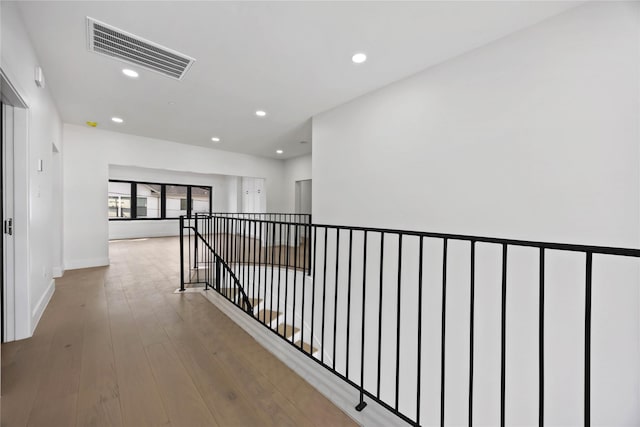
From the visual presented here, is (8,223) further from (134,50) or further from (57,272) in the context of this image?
(57,272)

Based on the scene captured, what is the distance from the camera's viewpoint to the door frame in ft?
7.13

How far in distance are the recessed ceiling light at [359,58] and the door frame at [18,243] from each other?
295 cm

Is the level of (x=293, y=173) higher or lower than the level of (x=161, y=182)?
higher

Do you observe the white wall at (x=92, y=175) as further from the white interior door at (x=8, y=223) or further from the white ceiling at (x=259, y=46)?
the white interior door at (x=8, y=223)

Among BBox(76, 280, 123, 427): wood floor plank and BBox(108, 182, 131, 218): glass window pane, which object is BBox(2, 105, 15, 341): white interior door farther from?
BBox(108, 182, 131, 218): glass window pane

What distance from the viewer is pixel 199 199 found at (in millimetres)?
10352

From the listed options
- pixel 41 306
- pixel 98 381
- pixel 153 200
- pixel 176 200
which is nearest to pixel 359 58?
pixel 98 381

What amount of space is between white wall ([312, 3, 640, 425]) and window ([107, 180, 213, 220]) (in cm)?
783

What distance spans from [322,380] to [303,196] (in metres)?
6.61

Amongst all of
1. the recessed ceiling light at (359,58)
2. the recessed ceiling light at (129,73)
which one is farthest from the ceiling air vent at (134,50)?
the recessed ceiling light at (359,58)

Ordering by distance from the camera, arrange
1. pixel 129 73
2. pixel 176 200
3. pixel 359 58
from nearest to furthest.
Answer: pixel 359 58 → pixel 129 73 → pixel 176 200

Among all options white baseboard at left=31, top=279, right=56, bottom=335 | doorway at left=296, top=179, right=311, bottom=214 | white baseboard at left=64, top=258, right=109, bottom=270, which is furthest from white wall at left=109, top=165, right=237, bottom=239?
white baseboard at left=31, top=279, right=56, bottom=335

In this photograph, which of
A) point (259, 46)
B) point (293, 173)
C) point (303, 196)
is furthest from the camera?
point (303, 196)

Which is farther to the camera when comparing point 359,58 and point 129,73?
point 129,73
